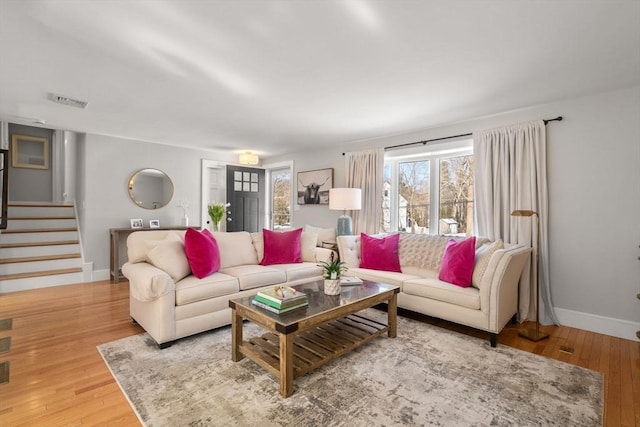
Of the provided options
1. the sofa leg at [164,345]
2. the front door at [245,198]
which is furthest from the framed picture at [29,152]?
the sofa leg at [164,345]

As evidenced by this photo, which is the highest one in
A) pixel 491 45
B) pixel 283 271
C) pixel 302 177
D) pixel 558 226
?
→ pixel 491 45

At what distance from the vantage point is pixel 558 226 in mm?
3205

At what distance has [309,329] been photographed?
2.13 m

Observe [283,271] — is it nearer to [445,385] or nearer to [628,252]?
[445,385]

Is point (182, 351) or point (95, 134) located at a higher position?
point (95, 134)

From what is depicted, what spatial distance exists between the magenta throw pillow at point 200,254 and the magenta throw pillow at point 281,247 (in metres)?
0.77

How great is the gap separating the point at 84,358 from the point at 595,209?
4.73 meters

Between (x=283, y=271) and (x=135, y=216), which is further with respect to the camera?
(x=135, y=216)

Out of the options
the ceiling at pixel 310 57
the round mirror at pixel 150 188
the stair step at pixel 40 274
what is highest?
the ceiling at pixel 310 57

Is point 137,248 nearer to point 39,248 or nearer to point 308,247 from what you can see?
point 308,247

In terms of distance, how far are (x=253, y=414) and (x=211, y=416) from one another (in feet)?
0.76

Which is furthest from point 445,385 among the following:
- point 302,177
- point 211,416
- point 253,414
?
point 302,177

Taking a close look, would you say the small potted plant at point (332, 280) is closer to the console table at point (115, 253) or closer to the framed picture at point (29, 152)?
the console table at point (115, 253)

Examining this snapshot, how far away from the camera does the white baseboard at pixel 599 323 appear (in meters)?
2.81
